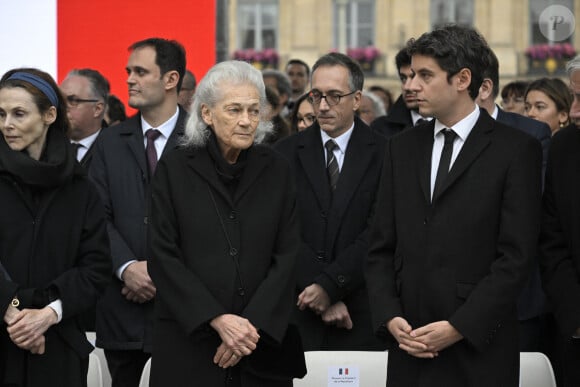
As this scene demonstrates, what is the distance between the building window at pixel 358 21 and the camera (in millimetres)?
24344

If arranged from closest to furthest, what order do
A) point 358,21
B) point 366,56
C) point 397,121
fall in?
1. point 397,121
2. point 366,56
3. point 358,21

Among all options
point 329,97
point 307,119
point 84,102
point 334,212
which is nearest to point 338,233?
point 334,212

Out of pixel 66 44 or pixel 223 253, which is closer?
pixel 223 253

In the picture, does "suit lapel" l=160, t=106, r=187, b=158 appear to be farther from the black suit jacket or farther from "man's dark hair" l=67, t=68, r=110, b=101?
the black suit jacket

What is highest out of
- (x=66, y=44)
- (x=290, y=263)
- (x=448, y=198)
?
(x=66, y=44)

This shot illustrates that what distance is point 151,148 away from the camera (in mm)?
5734

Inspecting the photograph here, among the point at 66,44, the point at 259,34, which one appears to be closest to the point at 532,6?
the point at 259,34

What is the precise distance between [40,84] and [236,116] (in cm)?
84

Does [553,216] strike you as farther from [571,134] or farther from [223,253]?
[223,253]

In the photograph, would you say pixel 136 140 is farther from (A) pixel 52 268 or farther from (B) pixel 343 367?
(B) pixel 343 367

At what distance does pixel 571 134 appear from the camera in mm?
4617

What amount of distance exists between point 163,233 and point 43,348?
655mm

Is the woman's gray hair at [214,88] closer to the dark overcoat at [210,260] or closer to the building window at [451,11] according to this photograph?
the dark overcoat at [210,260]

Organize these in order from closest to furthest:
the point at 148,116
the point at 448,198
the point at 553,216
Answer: the point at 448,198 → the point at 553,216 → the point at 148,116
